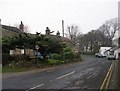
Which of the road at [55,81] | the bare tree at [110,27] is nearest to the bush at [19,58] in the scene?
the road at [55,81]

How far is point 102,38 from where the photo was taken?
13350 centimetres

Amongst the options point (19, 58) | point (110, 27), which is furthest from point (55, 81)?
point (110, 27)

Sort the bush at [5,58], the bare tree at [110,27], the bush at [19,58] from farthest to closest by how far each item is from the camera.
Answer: the bare tree at [110,27] < the bush at [19,58] < the bush at [5,58]

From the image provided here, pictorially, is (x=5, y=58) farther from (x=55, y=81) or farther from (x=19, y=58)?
(x=55, y=81)

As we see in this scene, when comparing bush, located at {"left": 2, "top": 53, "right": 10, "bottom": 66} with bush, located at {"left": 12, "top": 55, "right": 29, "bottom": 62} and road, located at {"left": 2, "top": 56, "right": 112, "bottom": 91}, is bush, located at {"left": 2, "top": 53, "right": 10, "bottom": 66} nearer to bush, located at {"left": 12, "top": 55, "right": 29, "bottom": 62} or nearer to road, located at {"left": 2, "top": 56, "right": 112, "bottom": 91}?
bush, located at {"left": 12, "top": 55, "right": 29, "bottom": 62}

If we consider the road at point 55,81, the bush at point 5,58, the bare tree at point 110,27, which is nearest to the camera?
the road at point 55,81

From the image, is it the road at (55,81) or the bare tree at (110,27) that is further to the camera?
the bare tree at (110,27)

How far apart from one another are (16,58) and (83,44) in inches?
3962

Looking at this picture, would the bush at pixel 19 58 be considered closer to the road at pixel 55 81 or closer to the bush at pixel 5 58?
the bush at pixel 5 58

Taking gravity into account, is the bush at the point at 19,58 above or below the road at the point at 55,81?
above

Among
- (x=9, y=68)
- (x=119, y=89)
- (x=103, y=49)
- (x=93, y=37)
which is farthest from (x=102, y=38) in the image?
(x=119, y=89)

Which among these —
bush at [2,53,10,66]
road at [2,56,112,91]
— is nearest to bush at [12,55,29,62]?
bush at [2,53,10,66]

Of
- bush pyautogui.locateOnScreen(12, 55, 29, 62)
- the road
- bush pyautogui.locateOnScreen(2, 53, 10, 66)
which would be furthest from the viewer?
bush pyautogui.locateOnScreen(12, 55, 29, 62)

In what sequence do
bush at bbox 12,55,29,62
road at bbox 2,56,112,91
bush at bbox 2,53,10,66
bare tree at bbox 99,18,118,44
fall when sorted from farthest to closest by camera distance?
1. bare tree at bbox 99,18,118,44
2. bush at bbox 12,55,29,62
3. bush at bbox 2,53,10,66
4. road at bbox 2,56,112,91
